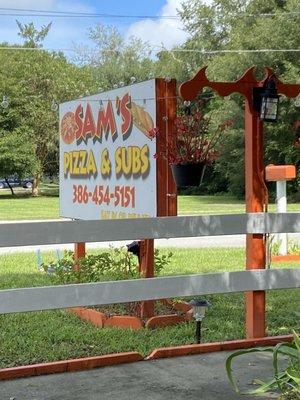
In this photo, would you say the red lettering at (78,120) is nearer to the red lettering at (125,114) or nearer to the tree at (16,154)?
the red lettering at (125,114)

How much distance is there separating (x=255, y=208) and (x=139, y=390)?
6.94ft

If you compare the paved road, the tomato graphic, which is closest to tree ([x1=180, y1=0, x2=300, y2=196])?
the tomato graphic

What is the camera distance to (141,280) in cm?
506

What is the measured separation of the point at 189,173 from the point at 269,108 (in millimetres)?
901

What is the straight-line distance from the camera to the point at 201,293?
528cm

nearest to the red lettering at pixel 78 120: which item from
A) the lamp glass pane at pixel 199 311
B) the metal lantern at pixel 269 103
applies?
the metal lantern at pixel 269 103

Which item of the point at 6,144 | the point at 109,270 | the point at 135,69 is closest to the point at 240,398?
the point at 109,270

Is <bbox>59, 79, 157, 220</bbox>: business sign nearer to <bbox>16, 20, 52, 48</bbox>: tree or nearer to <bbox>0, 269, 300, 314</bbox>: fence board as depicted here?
<bbox>0, 269, 300, 314</bbox>: fence board

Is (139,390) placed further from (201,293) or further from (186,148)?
(186,148)

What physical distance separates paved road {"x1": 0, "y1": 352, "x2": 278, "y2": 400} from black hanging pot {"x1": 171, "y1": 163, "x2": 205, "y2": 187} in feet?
4.85

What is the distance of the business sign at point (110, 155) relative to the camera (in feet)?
20.9

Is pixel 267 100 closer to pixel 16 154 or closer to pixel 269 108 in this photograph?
pixel 269 108

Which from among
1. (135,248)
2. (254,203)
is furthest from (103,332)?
(254,203)

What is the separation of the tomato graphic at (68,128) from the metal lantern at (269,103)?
9.67 feet
